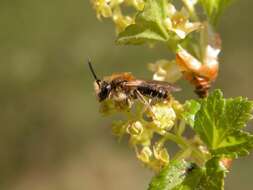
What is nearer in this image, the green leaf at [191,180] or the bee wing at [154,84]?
the green leaf at [191,180]

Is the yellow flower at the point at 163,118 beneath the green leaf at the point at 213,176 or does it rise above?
above

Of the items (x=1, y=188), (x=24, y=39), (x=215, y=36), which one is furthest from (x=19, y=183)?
(x=215, y=36)

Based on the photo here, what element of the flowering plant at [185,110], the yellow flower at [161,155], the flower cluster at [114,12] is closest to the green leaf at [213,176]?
the flowering plant at [185,110]

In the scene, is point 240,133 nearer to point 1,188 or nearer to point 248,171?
point 248,171

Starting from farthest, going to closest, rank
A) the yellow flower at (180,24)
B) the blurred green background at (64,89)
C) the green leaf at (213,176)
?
the blurred green background at (64,89) < the yellow flower at (180,24) < the green leaf at (213,176)

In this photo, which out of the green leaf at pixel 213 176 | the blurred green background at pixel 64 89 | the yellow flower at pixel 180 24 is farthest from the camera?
the blurred green background at pixel 64 89

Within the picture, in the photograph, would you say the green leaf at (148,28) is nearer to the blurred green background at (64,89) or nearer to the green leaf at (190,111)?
the green leaf at (190,111)

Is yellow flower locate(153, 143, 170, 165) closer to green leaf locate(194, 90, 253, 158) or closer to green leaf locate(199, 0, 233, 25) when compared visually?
green leaf locate(194, 90, 253, 158)

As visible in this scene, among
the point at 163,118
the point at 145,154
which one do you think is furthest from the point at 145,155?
the point at 163,118
